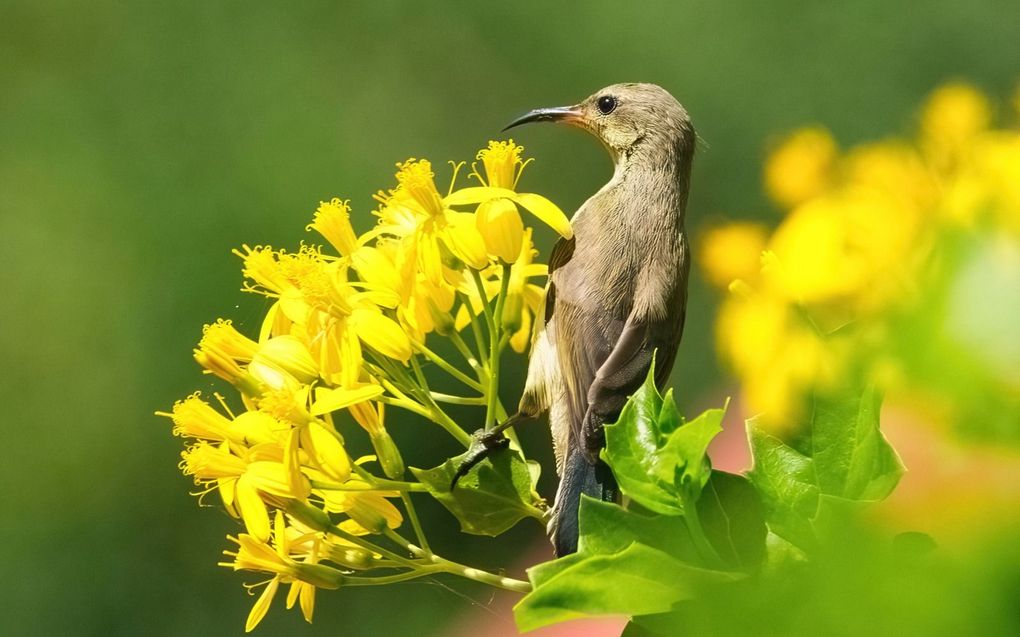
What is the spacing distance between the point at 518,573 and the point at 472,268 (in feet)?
7.02

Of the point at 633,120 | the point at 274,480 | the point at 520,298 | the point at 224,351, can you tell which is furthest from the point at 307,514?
the point at 633,120

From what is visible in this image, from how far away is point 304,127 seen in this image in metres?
3.05

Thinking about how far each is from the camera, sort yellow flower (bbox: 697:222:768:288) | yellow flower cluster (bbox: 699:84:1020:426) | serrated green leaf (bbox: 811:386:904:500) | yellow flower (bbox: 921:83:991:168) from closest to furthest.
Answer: yellow flower cluster (bbox: 699:84:1020:426) → serrated green leaf (bbox: 811:386:904:500) → yellow flower (bbox: 921:83:991:168) → yellow flower (bbox: 697:222:768:288)

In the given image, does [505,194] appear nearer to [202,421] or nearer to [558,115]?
[202,421]

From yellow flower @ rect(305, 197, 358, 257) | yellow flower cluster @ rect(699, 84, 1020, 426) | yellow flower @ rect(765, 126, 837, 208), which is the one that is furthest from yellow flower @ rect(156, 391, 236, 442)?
yellow flower @ rect(765, 126, 837, 208)

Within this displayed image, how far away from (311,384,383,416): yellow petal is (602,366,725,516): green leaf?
0.20m

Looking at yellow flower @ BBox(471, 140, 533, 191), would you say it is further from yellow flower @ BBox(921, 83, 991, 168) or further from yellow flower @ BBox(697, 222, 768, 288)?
yellow flower @ BBox(697, 222, 768, 288)

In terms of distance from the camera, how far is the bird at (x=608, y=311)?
0.68 meters

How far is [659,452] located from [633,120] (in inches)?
28.1

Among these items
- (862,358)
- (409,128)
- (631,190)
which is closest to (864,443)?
(862,358)

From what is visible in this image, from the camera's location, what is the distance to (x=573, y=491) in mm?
605

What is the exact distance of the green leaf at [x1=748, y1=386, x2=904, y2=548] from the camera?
0.27 m

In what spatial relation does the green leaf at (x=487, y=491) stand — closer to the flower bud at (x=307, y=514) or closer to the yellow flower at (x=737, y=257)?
the flower bud at (x=307, y=514)

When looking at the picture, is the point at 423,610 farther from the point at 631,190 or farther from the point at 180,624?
the point at 631,190
